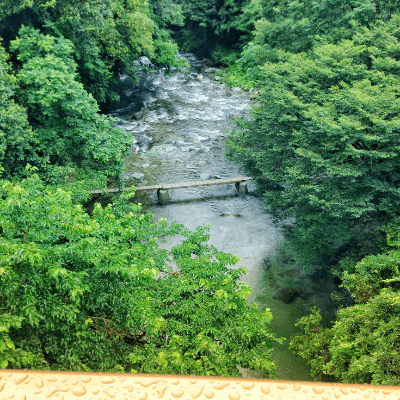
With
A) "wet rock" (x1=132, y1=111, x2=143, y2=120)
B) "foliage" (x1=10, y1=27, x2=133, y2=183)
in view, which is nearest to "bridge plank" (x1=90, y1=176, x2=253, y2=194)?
"foliage" (x1=10, y1=27, x2=133, y2=183)

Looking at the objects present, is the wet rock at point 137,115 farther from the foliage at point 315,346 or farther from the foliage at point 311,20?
the foliage at point 315,346

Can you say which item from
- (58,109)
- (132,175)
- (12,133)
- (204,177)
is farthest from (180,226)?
(132,175)

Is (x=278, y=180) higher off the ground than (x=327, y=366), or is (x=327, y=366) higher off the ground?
(x=278, y=180)

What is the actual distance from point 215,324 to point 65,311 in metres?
2.40

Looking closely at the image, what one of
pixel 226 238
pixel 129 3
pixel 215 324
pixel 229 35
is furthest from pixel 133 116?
pixel 215 324

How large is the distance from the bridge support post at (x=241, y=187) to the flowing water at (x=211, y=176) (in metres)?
0.22

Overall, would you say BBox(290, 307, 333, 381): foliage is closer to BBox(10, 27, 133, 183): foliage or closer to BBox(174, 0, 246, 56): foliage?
BBox(10, 27, 133, 183): foliage

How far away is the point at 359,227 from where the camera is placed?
12.0 meters

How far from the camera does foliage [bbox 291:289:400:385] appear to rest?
5016mm

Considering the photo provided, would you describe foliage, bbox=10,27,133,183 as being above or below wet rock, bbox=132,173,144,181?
above

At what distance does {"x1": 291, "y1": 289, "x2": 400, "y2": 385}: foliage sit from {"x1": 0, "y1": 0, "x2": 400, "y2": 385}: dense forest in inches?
1.1

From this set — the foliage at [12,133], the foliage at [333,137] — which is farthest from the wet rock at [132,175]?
the foliage at [12,133]

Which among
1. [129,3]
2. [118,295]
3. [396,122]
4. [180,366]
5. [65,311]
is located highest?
[129,3]

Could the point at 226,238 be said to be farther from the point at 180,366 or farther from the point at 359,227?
the point at 180,366
